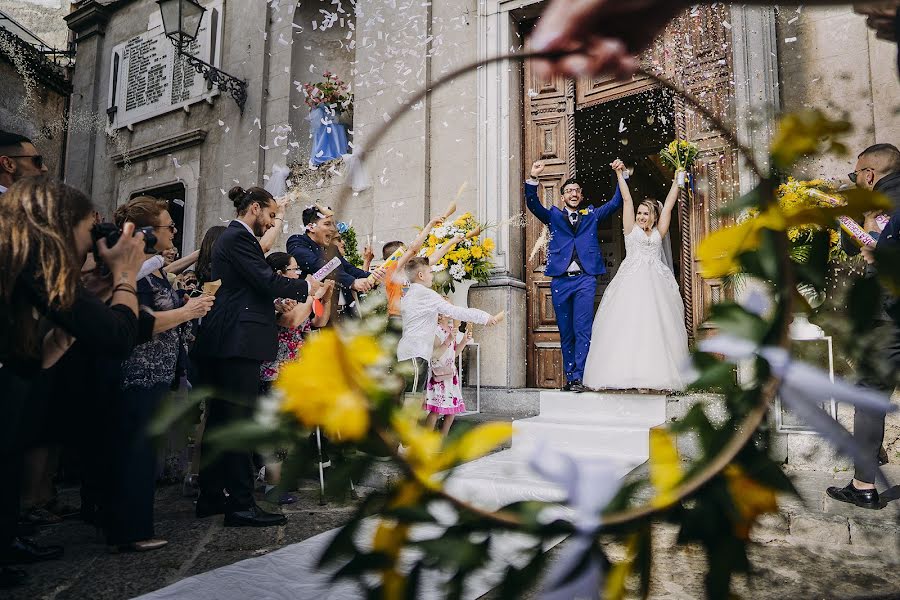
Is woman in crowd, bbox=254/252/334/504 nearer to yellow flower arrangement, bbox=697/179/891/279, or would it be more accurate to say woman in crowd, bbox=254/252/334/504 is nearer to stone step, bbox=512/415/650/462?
stone step, bbox=512/415/650/462

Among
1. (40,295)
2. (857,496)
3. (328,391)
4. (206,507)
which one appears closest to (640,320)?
(857,496)

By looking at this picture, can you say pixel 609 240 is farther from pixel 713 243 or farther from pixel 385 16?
pixel 713 243

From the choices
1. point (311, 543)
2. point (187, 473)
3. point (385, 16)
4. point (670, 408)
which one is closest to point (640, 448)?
point (670, 408)

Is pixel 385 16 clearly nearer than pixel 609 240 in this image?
Yes

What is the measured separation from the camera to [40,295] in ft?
7.06

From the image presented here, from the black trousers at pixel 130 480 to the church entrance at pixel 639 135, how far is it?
3420 mm

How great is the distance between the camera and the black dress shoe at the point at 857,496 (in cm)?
293

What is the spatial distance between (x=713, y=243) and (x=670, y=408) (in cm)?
442

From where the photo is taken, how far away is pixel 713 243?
2.26ft

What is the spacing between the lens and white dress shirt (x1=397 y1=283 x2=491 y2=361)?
4512 millimetres

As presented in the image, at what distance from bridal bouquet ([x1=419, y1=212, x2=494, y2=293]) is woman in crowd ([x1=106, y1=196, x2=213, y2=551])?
9.70 ft

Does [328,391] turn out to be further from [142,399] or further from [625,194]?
[625,194]

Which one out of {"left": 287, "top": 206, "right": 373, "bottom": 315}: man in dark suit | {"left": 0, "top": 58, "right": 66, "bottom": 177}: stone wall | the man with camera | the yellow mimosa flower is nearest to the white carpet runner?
Result: the yellow mimosa flower

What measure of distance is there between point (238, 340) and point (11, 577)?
52.4 inches
